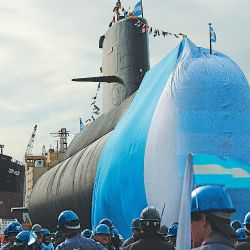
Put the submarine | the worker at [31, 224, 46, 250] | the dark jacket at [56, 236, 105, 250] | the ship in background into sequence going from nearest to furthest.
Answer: the dark jacket at [56, 236, 105, 250], the worker at [31, 224, 46, 250], the submarine, the ship in background

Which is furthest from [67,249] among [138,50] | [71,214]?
[138,50]

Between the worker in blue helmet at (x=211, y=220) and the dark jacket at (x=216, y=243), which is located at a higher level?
the worker in blue helmet at (x=211, y=220)

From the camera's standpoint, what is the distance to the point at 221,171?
38.7 feet

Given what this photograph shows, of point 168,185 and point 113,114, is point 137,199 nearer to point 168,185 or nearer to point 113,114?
point 168,185

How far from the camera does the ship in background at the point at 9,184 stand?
53625mm

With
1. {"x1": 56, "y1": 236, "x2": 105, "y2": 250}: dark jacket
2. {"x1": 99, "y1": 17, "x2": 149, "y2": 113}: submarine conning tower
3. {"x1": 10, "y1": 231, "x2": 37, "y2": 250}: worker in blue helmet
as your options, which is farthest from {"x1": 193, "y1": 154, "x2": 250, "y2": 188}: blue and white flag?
{"x1": 99, "y1": 17, "x2": 149, "y2": 113}: submarine conning tower

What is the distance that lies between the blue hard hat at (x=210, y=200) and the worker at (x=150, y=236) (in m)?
2.77

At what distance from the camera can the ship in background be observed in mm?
53625

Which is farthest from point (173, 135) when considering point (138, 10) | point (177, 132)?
point (138, 10)

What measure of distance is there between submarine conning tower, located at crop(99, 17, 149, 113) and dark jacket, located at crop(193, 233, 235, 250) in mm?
19638

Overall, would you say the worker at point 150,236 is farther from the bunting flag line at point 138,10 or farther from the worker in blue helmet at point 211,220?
the bunting flag line at point 138,10

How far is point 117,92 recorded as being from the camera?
22812 mm

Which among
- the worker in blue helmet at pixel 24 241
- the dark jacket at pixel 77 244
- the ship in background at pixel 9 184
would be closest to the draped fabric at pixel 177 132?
the worker in blue helmet at pixel 24 241

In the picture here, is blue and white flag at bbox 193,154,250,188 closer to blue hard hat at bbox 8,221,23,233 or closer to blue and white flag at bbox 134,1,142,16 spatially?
blue hard hat at bbox 8,221,23,233
